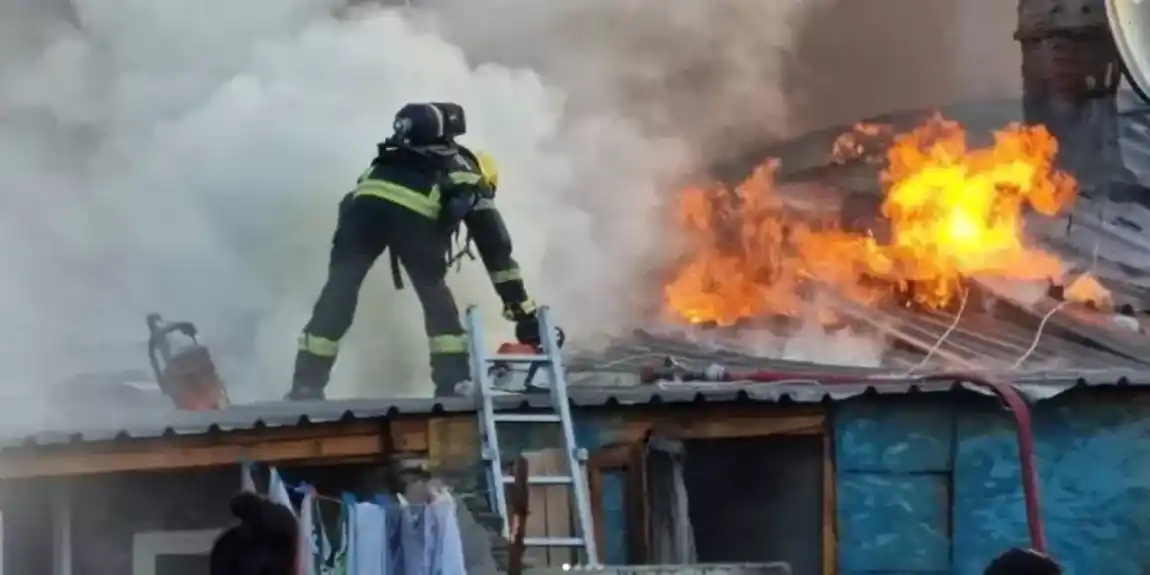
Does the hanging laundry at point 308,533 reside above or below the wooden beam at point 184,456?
below

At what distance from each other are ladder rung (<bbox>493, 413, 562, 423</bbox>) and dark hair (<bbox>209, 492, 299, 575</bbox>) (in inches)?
106

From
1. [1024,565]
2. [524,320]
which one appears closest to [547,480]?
[524,320]

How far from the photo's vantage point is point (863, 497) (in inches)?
357

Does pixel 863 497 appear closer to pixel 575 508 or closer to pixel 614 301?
pixel 575 508

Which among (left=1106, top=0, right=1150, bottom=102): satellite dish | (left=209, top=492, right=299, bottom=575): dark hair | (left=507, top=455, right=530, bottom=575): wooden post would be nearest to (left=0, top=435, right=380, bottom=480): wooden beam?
(left=507, top=455, right=530, bottom=575): wooden post

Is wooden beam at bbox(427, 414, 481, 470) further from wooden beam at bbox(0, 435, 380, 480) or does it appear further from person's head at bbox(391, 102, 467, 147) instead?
person's head at bbox(391, 102, 467, 147)

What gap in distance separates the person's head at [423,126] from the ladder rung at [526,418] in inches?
86.8

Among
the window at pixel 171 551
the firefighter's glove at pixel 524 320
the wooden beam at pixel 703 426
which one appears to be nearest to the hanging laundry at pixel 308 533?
the window at pixel 171 551

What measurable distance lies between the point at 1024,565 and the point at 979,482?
363 centimetres

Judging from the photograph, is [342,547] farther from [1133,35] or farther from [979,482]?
[1133,35]

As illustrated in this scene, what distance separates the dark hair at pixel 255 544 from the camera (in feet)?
18.7

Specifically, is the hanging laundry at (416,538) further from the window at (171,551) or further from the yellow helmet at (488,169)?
the yellow helmet at (488,169)

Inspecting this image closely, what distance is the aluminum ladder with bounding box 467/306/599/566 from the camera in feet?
26.6

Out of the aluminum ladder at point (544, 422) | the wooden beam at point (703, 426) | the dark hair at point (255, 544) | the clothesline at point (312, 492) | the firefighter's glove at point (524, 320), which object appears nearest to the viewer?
the dark hair at point (255, 544)
